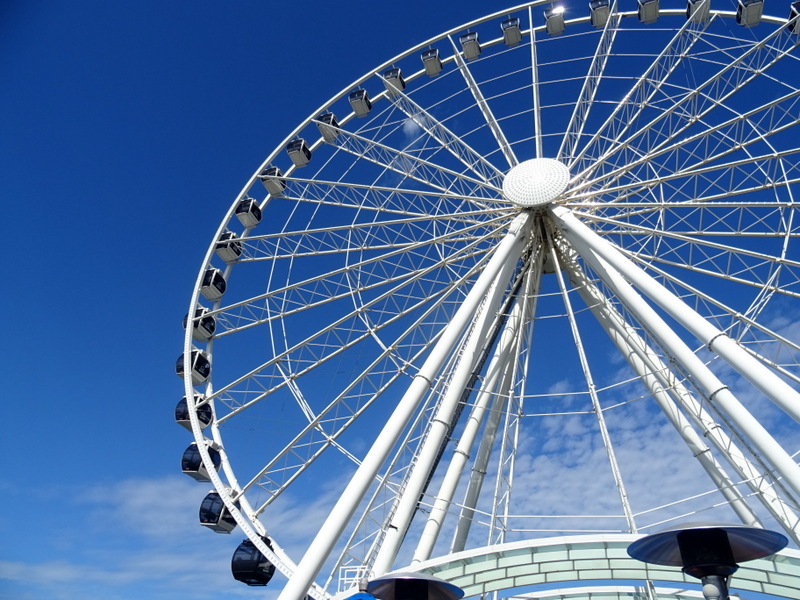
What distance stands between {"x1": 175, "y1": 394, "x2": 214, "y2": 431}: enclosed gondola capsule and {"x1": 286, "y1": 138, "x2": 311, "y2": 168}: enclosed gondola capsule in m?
8.52

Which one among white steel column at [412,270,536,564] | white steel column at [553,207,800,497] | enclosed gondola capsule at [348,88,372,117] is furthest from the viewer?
enclosed gondola capsule at [348,88,372,117]

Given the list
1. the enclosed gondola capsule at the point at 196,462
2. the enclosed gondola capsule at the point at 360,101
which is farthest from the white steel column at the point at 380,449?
the enclosed gondola capsule at the point at 360,101

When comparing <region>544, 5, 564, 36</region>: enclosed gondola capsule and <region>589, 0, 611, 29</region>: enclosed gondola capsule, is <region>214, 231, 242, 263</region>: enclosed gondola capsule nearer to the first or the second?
<region>544, 5, 564, 36</region>: enclosed gondola capsule

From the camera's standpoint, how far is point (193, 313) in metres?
20.2

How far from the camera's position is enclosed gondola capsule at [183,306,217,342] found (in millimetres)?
20156

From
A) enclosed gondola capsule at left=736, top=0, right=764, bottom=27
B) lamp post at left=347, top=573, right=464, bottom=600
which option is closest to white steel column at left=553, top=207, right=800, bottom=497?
lamp post at left=347, top=573, right=464, bottom=600

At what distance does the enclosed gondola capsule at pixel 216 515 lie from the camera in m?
17.4

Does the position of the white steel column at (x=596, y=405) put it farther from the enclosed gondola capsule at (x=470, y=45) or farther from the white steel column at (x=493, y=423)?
the enclosed gondola capsule at (x=470, y=45)

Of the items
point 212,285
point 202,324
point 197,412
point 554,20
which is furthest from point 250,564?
point 554,20

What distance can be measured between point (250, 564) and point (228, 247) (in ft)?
31.7

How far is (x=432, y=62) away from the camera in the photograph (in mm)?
23000

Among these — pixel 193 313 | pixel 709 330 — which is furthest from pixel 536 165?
pixel 193 313

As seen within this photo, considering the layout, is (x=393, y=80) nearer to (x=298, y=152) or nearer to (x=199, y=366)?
(x=298, y=152)

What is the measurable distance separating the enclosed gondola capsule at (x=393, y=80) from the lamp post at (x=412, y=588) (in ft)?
53.8
